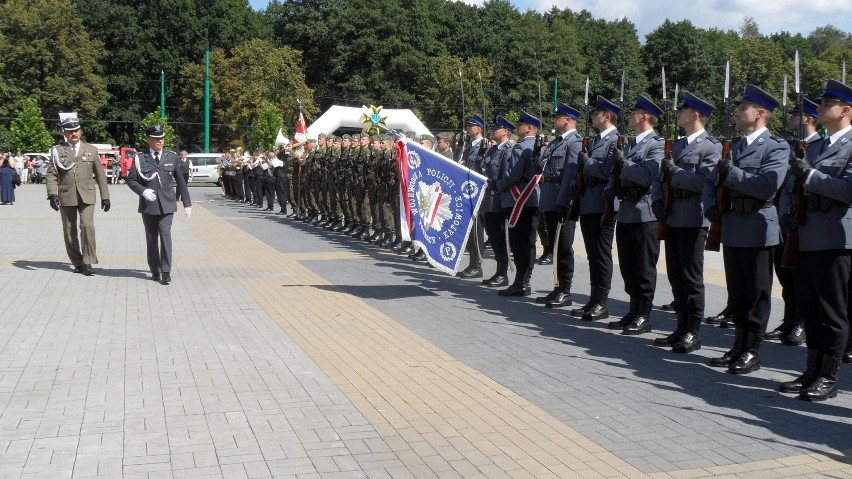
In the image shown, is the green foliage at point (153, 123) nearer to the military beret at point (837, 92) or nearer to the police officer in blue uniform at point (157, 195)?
the police officer in blue uniform at point (157, 195)

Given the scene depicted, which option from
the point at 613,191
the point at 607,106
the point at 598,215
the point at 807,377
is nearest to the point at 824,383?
the point at 807,377

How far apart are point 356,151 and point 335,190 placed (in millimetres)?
1884

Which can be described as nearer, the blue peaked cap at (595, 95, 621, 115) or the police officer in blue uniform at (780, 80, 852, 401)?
the police officer in blue uniform at (780, 80, 852, 401)

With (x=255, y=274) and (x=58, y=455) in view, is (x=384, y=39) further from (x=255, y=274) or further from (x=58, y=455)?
(x=58, y=455)

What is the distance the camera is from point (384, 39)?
3273 inches

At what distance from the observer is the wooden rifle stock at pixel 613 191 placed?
29.9ft

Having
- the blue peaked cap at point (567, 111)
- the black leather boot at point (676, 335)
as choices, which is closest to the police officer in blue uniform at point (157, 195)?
the blue peaked cap at point (567, 111)

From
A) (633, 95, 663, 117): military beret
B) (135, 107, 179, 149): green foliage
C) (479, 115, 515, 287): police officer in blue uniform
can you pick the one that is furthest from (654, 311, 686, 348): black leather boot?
(135, 107, 179, 149): green foliage

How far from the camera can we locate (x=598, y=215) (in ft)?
32.3

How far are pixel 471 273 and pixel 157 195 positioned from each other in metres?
4.20

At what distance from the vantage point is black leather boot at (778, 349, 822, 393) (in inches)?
268

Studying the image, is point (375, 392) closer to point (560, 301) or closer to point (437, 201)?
point (560, 301)

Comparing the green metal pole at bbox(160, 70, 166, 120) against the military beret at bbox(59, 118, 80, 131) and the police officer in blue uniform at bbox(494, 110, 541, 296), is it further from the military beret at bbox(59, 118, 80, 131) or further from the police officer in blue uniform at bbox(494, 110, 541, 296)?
the police officer in blue uniform at bbox(494, 110, 541, 296)

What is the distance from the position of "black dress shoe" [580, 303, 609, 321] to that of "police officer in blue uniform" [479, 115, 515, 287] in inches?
92.7
